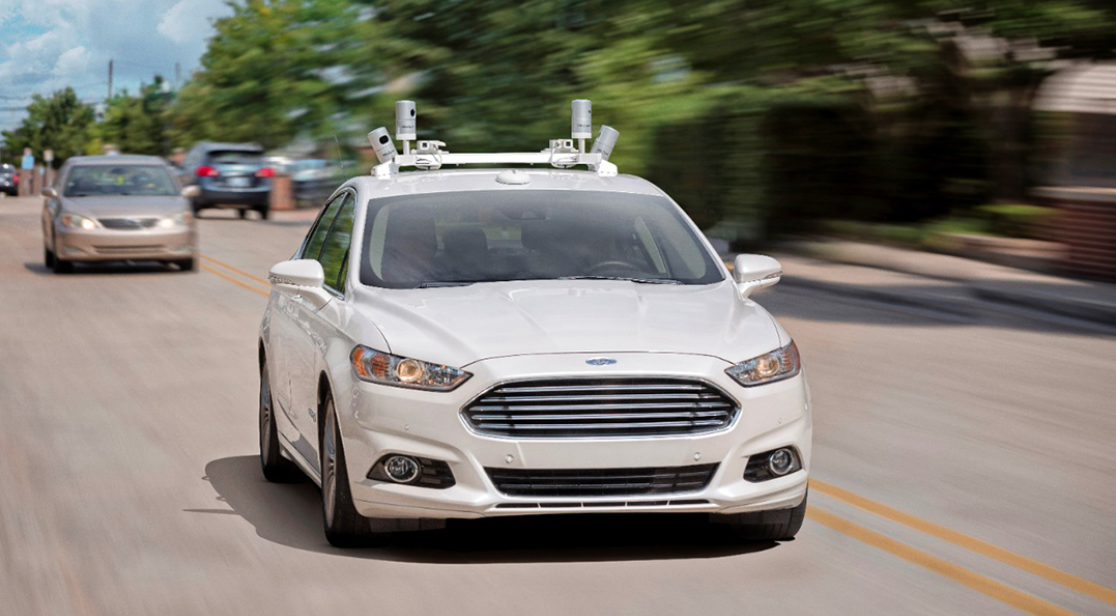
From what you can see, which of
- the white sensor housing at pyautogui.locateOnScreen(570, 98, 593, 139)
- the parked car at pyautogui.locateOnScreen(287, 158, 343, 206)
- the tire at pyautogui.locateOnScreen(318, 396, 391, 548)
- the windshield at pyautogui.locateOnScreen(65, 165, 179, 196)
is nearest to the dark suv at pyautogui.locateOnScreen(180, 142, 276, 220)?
the parked car at pyautogui.locateOnScreen(287, 158, 343, 206)

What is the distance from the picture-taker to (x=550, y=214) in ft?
26.3

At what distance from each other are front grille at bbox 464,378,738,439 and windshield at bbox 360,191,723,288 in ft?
3.87

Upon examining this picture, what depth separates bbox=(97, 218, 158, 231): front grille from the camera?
24.4 meters

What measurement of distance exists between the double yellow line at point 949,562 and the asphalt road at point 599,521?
15 millimetres

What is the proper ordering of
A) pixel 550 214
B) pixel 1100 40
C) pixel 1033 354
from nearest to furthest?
1. pixel 550 214
2. pixel 1033 354
3. pixel 1100 40

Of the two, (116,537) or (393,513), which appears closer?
(393,513)

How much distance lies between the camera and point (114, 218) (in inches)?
960

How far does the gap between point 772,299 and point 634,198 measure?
38.0ft

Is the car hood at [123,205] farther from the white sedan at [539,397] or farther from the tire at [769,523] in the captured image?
the tire at [769,523]

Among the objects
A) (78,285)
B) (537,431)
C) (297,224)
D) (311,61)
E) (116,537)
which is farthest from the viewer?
(297,224)

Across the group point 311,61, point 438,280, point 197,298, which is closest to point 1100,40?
A: point 197,298

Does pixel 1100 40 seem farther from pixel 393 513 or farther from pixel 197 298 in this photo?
pixel 393 513

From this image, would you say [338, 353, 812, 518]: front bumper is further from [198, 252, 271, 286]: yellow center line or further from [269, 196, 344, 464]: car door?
[198, 252, 271, 286]: yellow center line

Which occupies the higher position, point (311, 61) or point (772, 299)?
point (311, 61)
